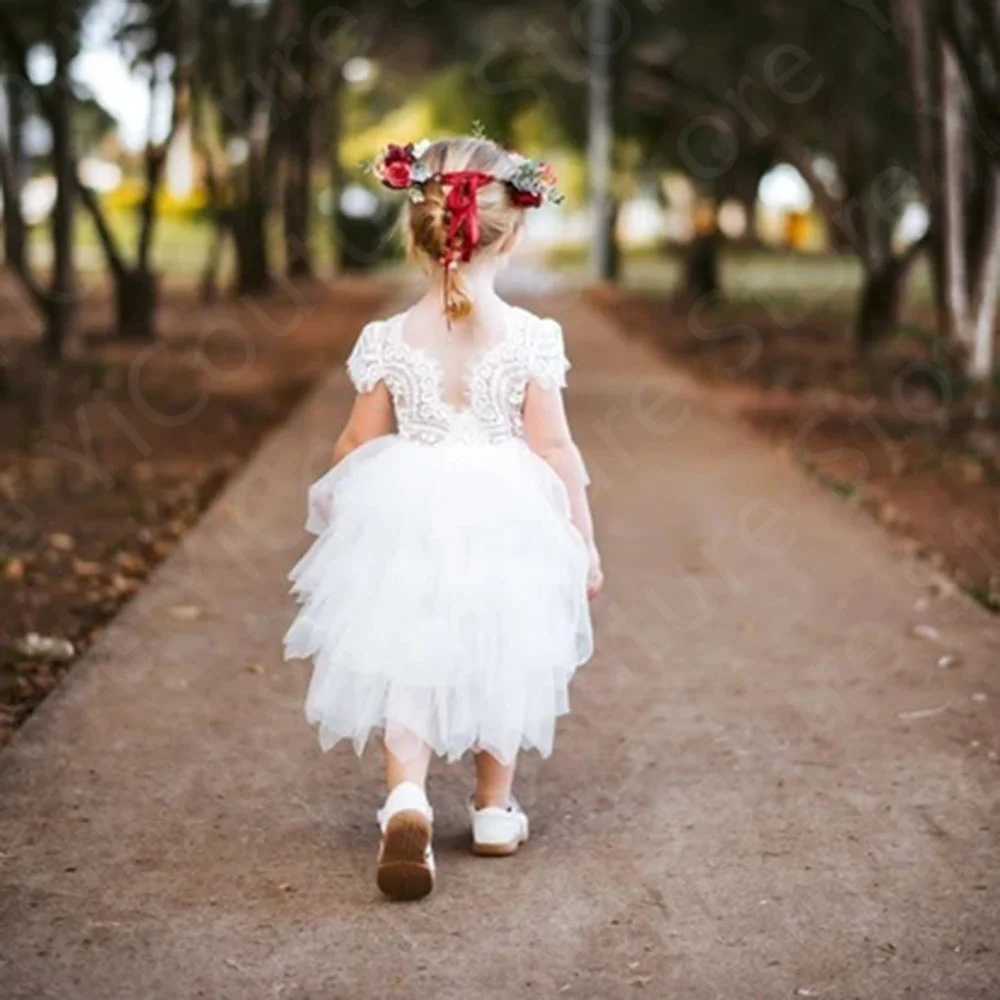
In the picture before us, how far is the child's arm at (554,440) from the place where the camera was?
14.4ft

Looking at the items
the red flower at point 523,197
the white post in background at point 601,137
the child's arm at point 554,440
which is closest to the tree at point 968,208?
the child's arm at point 554,440

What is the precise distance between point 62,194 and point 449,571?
11.4 metres

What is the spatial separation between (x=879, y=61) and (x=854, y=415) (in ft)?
25.9

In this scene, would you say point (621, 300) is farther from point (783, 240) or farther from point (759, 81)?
point (783, 240)

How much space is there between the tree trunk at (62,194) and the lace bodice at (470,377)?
11110 mm

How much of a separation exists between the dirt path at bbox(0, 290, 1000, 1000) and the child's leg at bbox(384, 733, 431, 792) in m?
0.22

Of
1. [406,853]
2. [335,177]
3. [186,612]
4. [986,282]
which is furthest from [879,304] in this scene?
[335,177]

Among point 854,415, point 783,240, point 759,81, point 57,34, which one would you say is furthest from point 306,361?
point 783,240

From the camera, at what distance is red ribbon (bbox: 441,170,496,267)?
13.6ft

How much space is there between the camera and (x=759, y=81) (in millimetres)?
23594

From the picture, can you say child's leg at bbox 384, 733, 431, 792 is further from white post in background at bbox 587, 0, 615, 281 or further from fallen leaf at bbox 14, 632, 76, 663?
white post in background at bbox 587, 0, 615, 281

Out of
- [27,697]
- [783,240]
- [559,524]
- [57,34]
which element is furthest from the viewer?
[783,240]

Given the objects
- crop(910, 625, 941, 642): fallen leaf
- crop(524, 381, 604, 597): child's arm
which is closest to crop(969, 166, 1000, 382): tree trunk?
crop(910, 625, 941, 642): fallen leaf

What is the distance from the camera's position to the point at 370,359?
173 inches
